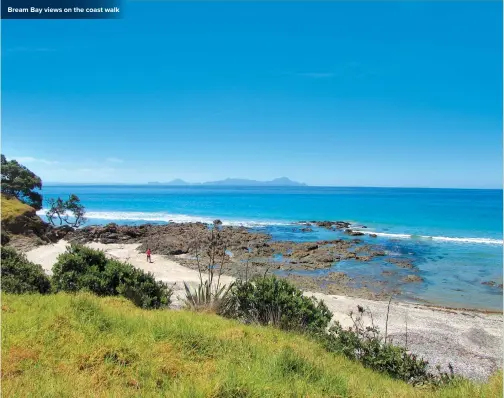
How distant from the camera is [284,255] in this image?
3253 centimetres

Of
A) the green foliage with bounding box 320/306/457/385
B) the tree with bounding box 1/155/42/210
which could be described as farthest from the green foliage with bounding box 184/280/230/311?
the tree with bounding box 1/155/42/210

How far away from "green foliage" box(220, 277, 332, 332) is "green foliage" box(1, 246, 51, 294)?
523cm

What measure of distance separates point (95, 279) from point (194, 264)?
1777 centimetres

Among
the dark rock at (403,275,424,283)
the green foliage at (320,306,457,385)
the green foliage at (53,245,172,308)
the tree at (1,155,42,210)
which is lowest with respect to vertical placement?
the dark rock at (403,275,424,283)

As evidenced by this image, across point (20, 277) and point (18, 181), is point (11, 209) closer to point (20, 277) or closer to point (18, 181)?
point (18, 181)

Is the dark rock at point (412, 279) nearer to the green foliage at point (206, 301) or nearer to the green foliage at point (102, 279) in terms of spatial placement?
the green foliage at point (206, 301)

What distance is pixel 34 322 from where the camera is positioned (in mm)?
5832

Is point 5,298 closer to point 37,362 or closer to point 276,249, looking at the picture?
point 37,362

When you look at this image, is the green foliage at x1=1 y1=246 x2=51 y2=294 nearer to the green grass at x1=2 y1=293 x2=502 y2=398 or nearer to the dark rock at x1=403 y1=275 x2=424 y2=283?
the green grass at x1=2 y1=293 x2=502 y2=398

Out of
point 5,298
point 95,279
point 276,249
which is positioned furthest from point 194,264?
point 5,298

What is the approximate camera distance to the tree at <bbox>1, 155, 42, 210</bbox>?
134 ft

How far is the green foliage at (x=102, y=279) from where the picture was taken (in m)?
9.95

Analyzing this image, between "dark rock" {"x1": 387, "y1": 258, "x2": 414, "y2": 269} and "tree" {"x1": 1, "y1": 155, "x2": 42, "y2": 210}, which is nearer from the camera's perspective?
"dark rock" {"x1": 387, "y1": 258, "x2": 414, "y2": 269}

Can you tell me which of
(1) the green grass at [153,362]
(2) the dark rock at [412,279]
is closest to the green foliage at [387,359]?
(1) the green grass at [153,362]
